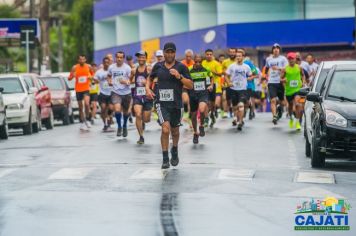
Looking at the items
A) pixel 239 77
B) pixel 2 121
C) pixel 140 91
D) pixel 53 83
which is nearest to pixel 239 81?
pixel 239 77

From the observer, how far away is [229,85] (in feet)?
89.0

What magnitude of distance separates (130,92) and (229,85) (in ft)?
8.55

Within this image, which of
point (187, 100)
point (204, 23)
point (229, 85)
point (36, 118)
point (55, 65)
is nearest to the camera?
point (187, 100)

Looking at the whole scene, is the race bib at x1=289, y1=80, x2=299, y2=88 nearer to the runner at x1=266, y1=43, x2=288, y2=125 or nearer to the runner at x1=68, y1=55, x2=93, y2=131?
the runner at x1=266, y1=43, x2=288, y2=125

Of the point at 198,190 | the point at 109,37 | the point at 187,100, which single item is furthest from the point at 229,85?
the point at 109,37

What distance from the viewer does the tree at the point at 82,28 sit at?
92.3 meters

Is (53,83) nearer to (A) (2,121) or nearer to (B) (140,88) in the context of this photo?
(A) (2,121)

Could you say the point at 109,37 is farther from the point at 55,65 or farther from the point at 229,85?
the point at 229,85

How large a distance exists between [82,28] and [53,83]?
55987mm

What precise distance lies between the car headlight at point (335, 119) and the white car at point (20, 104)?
44.2 feet

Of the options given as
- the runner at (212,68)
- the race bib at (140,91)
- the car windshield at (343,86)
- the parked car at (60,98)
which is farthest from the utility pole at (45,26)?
the car windshield at (343,86)

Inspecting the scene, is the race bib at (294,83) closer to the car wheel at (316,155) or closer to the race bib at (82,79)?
the race bib at (82,79)

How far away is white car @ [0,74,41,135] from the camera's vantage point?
95.7ft

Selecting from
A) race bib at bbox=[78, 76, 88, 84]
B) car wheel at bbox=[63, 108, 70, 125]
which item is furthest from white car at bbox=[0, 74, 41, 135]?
car wheel at bbox=[63, 108, 70, 125]
